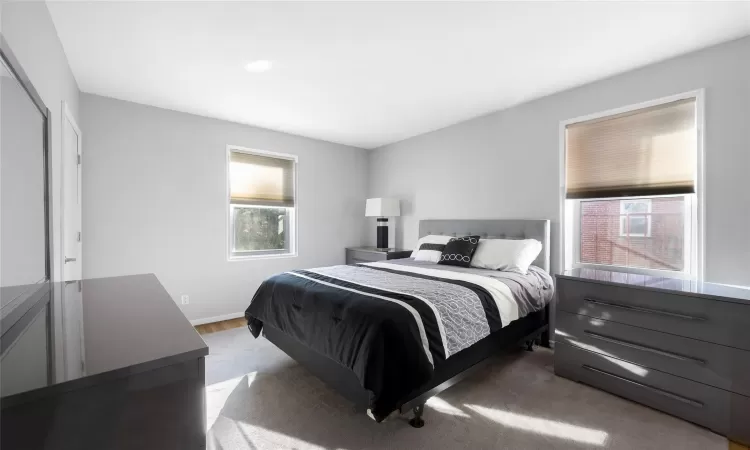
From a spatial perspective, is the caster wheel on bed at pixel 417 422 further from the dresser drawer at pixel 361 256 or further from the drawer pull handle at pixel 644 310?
the dresser drawer at pixel 361 256

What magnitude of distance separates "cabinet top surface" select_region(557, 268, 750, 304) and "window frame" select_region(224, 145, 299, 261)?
10.8 ft

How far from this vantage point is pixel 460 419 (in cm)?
200

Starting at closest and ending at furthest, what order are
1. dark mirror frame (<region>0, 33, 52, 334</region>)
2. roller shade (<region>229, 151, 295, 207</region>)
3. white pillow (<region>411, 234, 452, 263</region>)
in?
dark mirror frame (<region>0, 33, 52, 334</region>)
white pillow (<region>411, 234, 452, 263</region>)
roller shade (<region>229, 151, 295, 207</region>)

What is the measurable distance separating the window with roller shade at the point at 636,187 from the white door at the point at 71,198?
4.12 m

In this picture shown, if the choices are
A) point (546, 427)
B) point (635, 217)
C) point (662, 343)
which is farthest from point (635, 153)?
point (546, 427)

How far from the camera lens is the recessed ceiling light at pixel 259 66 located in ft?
8.34

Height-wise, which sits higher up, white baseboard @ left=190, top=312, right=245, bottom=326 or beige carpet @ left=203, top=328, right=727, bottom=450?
white baseboard @ left=190, top=312, right=245, bottom=326

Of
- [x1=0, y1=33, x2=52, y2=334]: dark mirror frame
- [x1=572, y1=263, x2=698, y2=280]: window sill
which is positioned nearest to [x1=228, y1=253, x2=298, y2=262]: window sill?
[x1=0, y1=33, x2=52, y2=334]: dark mirror frame

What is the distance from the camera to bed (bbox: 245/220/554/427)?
5.72ft

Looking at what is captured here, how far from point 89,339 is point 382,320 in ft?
4.05

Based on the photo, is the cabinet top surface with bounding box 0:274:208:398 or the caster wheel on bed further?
the caster wheel on bed

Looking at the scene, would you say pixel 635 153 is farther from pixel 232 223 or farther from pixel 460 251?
pixel 232 223

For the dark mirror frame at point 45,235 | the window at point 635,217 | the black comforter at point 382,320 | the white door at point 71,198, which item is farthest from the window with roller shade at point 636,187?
the white door at point 71,198

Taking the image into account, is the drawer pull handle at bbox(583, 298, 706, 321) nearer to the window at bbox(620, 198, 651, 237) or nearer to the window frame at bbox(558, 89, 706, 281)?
the window frame at bbox(558, 89, 706, 281)
